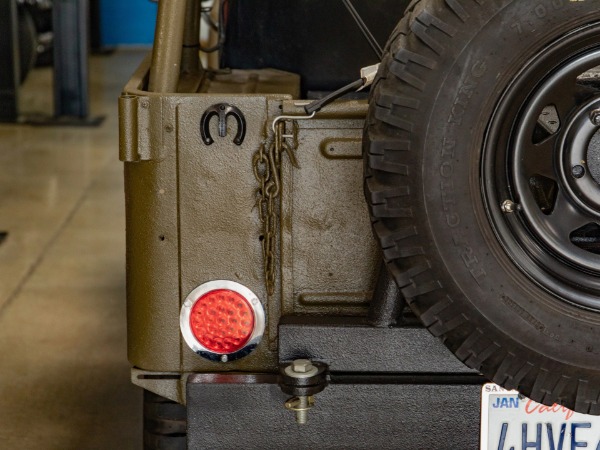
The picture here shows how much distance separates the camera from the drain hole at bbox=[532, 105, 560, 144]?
7.59 ft

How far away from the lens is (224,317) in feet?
8.30

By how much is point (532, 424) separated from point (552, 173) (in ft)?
1.86

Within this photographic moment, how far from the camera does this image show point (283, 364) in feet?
8.05

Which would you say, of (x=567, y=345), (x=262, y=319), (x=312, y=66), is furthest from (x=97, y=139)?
(x=567, y=345)

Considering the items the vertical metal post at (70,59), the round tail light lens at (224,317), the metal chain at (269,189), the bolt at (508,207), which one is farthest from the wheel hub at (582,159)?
the vertical metal post at (70,59)

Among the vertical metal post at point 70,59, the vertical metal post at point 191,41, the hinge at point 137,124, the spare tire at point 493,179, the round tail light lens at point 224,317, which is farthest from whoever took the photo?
the vertical metal post at point 70,59

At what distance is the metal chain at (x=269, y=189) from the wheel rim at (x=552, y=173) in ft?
1.58

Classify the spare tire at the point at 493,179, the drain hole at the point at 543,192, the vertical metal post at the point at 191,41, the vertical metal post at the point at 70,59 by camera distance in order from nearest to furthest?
the spare tire at the point at 493,179 → the drain hole at the point at 543,192 → the vertical metal post at the point at 191,41 → the vertical metal post at the point at 70,59

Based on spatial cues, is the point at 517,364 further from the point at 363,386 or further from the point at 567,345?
the point at 363,386

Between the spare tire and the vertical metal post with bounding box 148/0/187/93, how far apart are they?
63cm

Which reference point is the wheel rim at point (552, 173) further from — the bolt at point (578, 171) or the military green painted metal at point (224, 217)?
the military green painted metal at point (224, 217)

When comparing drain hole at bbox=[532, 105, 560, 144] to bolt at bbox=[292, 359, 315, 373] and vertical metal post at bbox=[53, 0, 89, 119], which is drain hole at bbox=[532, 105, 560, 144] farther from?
vertical metal post at bbox=[53, 0, 89, 119]

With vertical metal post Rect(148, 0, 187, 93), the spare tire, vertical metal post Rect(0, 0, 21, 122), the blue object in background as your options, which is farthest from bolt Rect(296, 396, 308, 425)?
the blue object in background

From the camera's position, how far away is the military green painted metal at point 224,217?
2.44 metres
